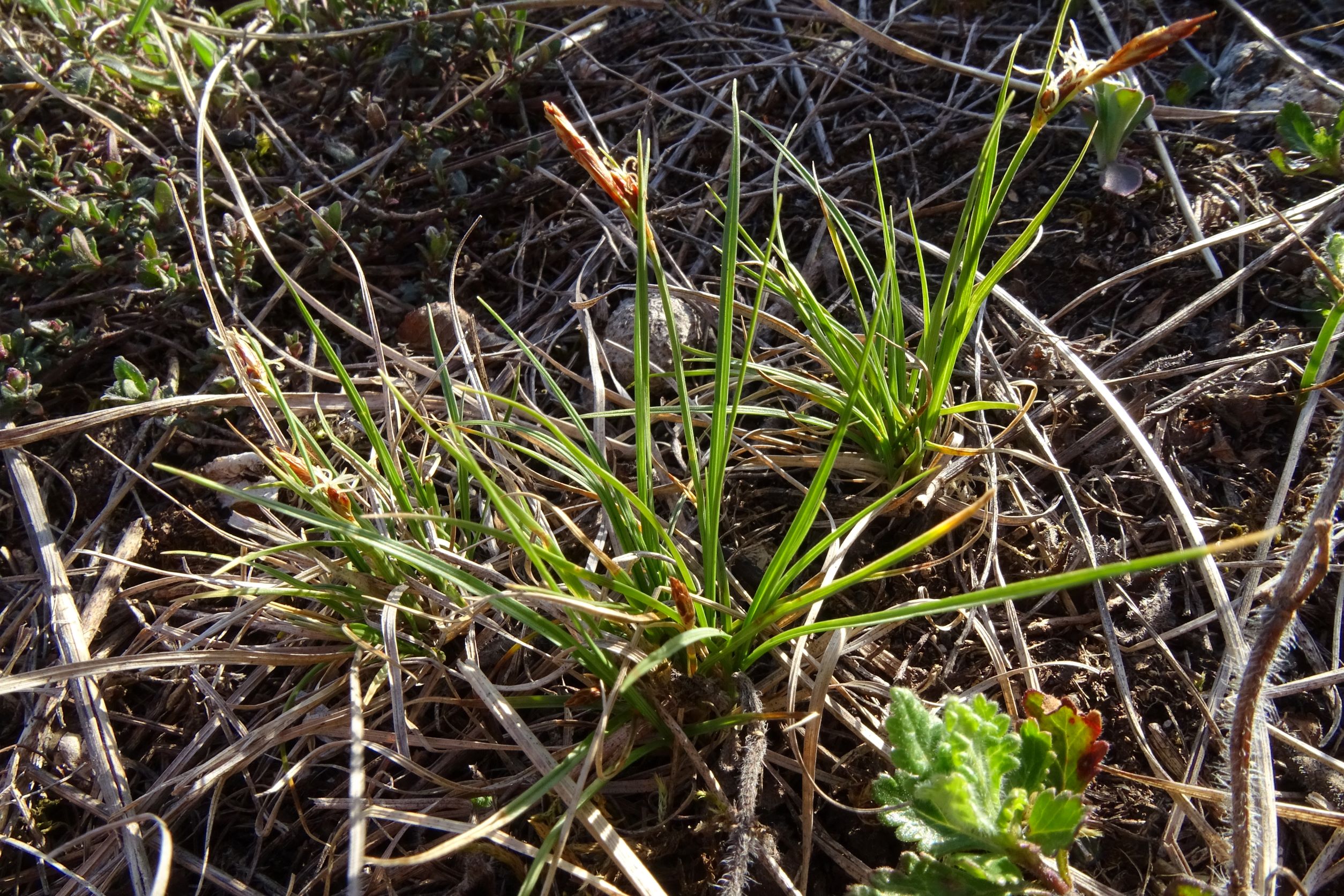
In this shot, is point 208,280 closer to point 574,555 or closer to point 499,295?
point 499,295

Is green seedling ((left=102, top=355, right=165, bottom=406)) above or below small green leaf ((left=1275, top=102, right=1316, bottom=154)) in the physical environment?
below

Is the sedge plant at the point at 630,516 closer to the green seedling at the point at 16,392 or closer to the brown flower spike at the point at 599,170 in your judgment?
the brown flower spike at the point at 599,170

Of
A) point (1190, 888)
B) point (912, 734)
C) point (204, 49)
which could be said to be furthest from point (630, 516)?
point (204, 49)

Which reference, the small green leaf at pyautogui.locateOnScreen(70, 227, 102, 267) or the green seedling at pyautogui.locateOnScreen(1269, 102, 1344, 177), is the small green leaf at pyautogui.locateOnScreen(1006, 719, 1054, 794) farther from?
the small green leaf at pyautogui.locateOnScreen(70, 227, 102, 267)

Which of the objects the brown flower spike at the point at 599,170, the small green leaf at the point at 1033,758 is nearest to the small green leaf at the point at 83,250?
the brown flower spike at the point at 599,170

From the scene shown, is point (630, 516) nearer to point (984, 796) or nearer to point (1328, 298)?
point (984, 796)

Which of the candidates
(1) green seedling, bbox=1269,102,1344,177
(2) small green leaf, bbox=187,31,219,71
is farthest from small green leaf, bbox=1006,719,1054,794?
(2) small green leaf, bbox=187,31,219,71

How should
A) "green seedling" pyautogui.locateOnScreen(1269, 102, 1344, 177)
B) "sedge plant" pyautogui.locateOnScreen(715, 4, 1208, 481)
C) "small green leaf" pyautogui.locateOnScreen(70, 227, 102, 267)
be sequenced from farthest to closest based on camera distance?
"small green leaf" pyautogui.locateOnScreen(70, 227, 102, 267)
"green seedling" pyautogui.locateOnScreen(1269, 102, 1344, 177)
"sedge plant" pyautogui.locateOnScreen(715, 4, 1208, 481)
